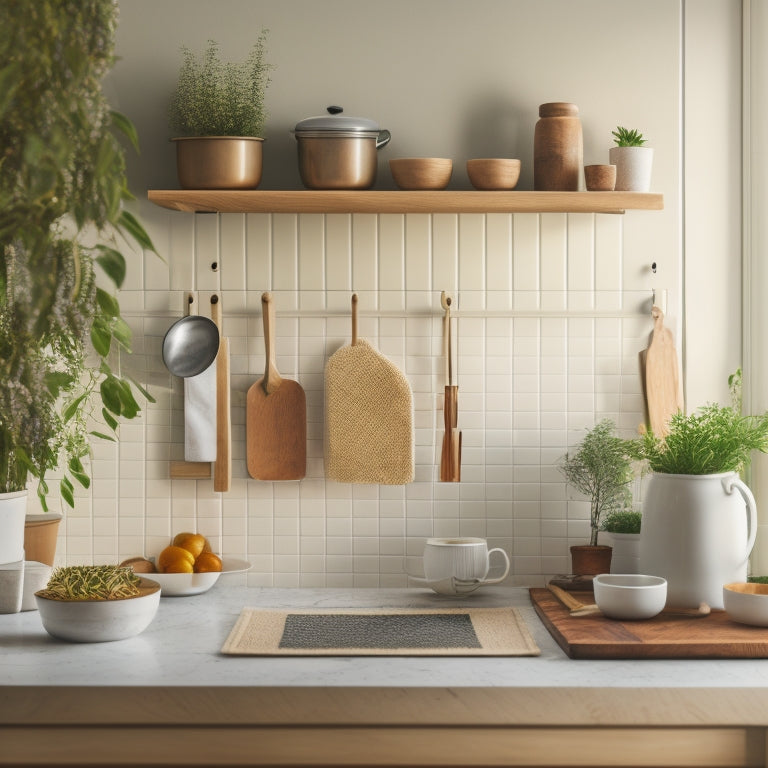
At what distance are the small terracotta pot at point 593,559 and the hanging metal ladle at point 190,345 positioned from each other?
877 millimetres

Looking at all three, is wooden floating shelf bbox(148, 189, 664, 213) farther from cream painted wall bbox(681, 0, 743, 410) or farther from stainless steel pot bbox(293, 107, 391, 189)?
cream painted wall bbox(681, 0, 743, 410)

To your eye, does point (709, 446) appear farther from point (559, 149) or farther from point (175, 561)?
point (175, 561)

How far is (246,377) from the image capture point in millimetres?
2094

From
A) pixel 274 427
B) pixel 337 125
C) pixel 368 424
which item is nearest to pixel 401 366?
pixel 368 424

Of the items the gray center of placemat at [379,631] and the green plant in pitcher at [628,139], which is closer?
the gray center of placemat at [379,631]

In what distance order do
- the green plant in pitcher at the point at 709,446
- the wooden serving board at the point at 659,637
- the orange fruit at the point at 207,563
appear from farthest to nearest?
the orange fruit at the point at 207,563 → the green plant in pitcher at the point at 709,446 → the wooden serving board at the point at 659,637

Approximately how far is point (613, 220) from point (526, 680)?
1.08 meters

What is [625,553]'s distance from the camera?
195 cm

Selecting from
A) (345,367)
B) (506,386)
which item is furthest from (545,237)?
(345,367)

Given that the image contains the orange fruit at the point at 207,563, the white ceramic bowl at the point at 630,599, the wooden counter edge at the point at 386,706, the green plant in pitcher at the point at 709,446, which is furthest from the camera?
the orange fruit at the point at 207,563

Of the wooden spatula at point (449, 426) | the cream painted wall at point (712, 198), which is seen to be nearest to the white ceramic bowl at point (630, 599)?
the wooden spatula at point (449, 426)

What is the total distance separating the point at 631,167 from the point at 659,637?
3.08 ft

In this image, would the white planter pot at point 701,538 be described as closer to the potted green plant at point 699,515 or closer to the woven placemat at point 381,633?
the potted green plant at point 699,515

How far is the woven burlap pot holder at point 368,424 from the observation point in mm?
2053
